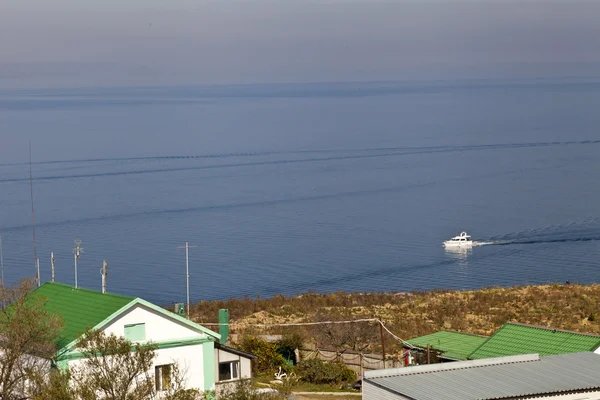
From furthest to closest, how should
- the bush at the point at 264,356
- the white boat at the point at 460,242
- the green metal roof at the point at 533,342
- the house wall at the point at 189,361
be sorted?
the white boat at the point at 460,242 → the bush at the point at 264,356 → the green metal roof at the point at 533,342 → the house wall at the point at 189,361

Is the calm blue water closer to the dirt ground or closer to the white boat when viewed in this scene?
the white boat

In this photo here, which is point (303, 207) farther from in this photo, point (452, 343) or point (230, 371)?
point (230, 371)

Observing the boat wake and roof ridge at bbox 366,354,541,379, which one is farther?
the boat wake

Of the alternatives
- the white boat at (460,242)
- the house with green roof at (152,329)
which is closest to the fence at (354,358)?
the house with green roof at (152,329)

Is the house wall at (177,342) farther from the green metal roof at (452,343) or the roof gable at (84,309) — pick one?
the green metal roof at (452,343)

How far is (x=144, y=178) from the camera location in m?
96.2

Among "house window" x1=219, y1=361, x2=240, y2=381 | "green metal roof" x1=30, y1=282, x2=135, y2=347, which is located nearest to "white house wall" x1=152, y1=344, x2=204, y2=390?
"house window" x1=219, y1=361, x2=240, y2=381

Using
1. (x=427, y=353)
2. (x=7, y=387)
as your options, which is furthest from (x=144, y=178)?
(x=7, y=387)

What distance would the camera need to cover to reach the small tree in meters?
17.5

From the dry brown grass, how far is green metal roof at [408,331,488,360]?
3.38 m

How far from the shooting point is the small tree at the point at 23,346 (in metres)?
17.5

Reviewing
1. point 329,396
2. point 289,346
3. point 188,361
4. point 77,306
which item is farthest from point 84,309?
point 289,346

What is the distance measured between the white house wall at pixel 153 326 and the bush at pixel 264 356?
605cm

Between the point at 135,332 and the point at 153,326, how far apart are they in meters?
0.39
